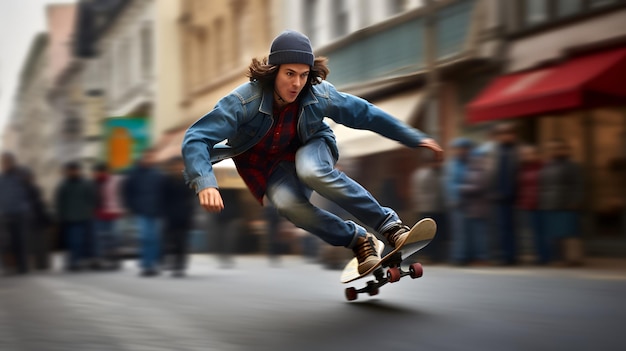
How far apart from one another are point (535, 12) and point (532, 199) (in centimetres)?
656

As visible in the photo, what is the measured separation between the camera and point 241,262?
15211 millimetres

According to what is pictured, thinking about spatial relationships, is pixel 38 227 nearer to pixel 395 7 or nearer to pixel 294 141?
pixel 395 7

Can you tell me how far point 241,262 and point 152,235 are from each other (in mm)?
2367

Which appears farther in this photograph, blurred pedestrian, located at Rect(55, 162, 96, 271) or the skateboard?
blurred pedestrian, located at Rect(55, 162, 96, 271)

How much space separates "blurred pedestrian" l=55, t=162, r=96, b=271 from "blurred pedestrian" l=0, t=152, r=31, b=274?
0.50 metres

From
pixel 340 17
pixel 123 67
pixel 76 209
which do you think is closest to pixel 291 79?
pixel 340 17

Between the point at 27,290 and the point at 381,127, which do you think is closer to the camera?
the point at 381,127

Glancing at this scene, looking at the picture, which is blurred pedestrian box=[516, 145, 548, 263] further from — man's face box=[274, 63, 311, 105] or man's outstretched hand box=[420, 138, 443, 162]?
man's face box=[274, 63, 311, 105]

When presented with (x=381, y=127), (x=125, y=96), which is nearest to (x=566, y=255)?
(x=381, y=127)

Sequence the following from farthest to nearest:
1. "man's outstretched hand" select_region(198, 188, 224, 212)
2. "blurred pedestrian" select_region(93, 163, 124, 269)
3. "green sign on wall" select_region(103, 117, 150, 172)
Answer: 1. "green sign on wall" select_region(103, 117, 150, 172)
2. "blurred pedestrian" select_region(93, 163, 124, 269)
3. "man's outstretched hand" select_region(198, 188, 224, 212)

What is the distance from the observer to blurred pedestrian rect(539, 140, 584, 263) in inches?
436

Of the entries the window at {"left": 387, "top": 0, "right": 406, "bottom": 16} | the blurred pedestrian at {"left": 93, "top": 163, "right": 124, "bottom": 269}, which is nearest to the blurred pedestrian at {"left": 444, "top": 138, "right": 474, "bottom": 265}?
the window at {"left": 387, "top": 0, "right": 406, "bottom": 16}

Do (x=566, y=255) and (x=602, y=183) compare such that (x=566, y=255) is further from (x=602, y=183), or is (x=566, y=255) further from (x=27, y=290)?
(x=27, y=290)

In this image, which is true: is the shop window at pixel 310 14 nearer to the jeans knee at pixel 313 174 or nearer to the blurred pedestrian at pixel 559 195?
the blurred pedestrian at pixel 559 195
